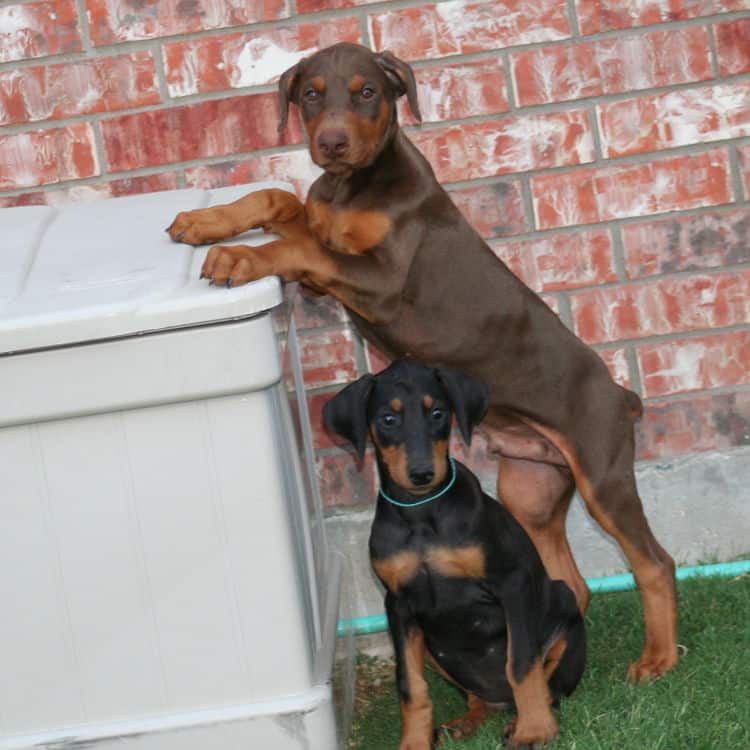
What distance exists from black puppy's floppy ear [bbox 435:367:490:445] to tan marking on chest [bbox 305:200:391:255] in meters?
0.39

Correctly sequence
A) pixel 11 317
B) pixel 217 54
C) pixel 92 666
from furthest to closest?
pixel 217 54, pixel 92 666, pixel 11 317

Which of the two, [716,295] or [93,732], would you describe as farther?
[716,295]

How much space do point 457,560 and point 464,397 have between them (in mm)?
369

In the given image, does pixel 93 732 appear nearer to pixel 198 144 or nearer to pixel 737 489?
pixel 198 144

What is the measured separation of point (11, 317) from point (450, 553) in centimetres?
109

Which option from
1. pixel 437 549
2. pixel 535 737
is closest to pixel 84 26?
pixel 437 549

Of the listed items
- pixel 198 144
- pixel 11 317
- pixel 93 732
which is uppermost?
pixel 198 144

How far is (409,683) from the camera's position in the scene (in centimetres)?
296

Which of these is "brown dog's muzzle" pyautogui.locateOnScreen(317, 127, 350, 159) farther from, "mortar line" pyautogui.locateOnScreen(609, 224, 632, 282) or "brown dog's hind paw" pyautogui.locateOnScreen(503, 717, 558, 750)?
"brown dog's hind paw" pyautogui.locateOnScreen(503, 717, 558, 750)


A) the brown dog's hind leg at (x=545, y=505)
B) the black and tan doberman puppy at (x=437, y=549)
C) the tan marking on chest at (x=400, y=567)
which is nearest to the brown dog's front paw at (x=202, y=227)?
the black and tan doberman puppy at (x=437, y=549)

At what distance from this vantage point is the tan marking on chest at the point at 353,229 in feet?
10.2

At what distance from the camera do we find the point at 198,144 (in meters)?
3.69

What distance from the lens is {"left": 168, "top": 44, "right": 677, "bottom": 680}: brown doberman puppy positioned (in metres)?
3.01

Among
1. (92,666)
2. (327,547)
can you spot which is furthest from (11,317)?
(327,547)
